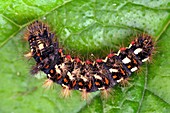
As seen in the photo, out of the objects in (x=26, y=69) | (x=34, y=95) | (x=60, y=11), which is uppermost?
(x=60, y=11)

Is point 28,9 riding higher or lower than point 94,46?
higher

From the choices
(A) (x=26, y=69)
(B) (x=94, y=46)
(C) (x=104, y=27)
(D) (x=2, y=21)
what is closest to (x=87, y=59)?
(B) (x=94, y=46)

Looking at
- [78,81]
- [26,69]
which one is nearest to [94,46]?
[78,81]

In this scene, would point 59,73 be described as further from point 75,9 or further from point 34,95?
point 75,9
